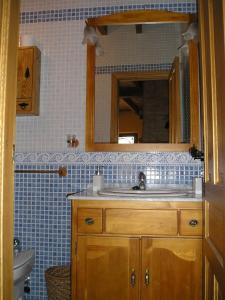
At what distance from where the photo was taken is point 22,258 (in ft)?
5.71

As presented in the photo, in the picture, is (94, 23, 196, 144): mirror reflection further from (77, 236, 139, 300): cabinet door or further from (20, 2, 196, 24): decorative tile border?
(77, 236, 139, 300): cabinet door

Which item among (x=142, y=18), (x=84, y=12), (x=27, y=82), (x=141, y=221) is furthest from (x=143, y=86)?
(x=141, y=221)

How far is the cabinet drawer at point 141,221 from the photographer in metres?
1.44

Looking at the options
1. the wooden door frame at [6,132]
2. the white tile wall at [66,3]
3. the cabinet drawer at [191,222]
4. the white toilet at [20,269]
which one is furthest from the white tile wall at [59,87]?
the wooden door frame at [6,132]

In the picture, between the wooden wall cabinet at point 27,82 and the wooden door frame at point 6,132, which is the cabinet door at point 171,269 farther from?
the wooden wall cabinet at point 27,82

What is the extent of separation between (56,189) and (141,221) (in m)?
0.82

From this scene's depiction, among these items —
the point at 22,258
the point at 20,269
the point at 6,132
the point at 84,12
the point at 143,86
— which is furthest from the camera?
the point at 84,12

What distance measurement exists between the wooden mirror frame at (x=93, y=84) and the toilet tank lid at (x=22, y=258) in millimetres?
822

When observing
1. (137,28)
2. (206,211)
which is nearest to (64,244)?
(206,211)

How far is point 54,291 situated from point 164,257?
0.82 m

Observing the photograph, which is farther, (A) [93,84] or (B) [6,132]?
(A) [93,84]

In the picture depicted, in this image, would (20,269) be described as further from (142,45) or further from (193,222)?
(142,45)

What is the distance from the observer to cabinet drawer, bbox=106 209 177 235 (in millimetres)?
1440

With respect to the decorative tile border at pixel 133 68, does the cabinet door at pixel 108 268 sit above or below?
below
